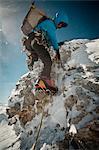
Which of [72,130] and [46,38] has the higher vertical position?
[46,38]

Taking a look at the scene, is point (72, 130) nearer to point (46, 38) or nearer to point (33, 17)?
point (46, 38)

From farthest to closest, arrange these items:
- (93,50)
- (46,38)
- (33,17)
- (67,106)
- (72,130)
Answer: (93,50) < (67,106) < (72,130) < (46,38) < (33,17)

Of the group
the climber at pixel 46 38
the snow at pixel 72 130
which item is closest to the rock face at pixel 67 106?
the snow at pixel 72 130

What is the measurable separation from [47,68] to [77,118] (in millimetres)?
1866

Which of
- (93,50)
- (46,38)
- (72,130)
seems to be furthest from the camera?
(93,50)

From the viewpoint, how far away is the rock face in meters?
7.67

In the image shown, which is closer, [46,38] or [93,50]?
[46,38]

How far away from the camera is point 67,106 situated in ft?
28.3

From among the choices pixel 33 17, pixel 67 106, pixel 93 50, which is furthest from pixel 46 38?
pixel 93 50

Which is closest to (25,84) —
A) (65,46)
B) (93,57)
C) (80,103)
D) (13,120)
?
(13,120)

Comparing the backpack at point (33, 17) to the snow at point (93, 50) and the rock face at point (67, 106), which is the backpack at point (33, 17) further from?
the snow at point (93, 50)

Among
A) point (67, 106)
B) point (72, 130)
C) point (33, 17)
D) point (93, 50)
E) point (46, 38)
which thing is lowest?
point (72, 130)

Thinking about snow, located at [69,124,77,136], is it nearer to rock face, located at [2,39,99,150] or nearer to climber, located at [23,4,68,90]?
rock face, located at [2,39,99,150]

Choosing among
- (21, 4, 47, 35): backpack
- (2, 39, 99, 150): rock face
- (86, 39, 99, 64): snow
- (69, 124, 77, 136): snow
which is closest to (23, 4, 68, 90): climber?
(21, 4, 47, 35): backpack
